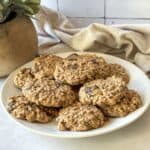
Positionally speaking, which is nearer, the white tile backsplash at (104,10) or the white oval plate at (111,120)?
the white oval plate at (111,120)

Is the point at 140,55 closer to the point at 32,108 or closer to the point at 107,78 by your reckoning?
the point at 107,78

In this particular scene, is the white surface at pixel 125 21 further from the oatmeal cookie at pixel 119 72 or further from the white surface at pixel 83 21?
the oatmeal cookie at pixel 119 72

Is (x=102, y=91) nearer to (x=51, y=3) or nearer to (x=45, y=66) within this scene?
(x=45, y=66)

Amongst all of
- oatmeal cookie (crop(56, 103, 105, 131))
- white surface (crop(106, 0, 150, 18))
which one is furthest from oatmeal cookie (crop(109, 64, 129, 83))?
white surface (crop(106, 0, 150, 18))

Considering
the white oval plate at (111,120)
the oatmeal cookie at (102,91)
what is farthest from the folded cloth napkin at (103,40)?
the oatmeal cookie at (102,91)

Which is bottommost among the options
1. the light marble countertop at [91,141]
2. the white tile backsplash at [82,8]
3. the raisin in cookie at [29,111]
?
the light marble countertop at [91,141]

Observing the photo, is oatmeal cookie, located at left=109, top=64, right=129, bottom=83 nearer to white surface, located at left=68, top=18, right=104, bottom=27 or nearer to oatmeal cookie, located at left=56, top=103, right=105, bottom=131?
oatmeal cookie, located at left=56, top=103, right=105, bottom=131

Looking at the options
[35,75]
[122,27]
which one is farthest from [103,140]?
[122,27]

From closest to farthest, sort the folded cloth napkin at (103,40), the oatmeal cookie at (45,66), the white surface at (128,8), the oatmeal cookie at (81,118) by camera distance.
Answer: the oatmeal cookie at (81,118) → the oatmeal cookie at (45,66) → the folded cloth napkin at (103,40) → the white surface at (128,8)
